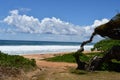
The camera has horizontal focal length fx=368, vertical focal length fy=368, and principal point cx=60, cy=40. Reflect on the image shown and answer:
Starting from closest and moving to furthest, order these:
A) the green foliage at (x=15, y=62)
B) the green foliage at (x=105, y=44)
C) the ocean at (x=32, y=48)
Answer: the green foliage at (x=15, y=62) < the green foliage at (x=105, y=44) < the ocean at (x=32, y=48)

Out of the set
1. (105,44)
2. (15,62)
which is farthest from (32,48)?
(15,62)

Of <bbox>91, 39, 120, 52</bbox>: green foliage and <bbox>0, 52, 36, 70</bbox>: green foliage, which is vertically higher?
<bbox>91, 39, 120, 52</bbox>: green foliage

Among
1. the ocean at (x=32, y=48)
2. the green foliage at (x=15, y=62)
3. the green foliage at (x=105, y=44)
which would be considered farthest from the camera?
the ocean at (x=32, y=48)

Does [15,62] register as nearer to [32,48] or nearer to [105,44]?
[105,44]

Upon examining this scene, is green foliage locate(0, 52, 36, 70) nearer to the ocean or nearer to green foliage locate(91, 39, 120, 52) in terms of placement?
green foliage locate(91, 39, 120, 52)

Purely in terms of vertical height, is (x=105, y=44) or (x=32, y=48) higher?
(x=32, y=48)

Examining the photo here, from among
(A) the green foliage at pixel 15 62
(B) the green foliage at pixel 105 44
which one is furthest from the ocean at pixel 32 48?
(A) the green foliage at pixel 15 62

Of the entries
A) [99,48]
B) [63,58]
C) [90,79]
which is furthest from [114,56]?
[63,58]

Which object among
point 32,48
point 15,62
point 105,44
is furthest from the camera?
point 32,48

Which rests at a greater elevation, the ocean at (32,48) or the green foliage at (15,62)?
the ocean at (32,48)

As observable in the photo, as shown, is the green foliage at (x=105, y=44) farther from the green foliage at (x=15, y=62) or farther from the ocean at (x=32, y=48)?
the ocean at (x=32, y=48)

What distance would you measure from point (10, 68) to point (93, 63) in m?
5.83

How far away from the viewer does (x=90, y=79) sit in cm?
1827

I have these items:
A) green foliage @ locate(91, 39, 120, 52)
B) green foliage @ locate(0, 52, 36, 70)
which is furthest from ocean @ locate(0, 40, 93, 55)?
green foliage @ locate(0, 52, 36, 70)
